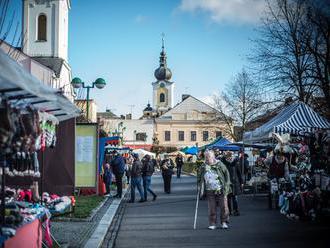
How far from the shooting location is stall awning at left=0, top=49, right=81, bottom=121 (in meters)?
6.05

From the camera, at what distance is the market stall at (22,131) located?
256 inches

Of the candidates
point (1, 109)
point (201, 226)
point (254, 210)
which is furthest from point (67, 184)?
point (1, 109)

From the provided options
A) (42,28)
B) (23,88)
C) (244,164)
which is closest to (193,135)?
(42,28)

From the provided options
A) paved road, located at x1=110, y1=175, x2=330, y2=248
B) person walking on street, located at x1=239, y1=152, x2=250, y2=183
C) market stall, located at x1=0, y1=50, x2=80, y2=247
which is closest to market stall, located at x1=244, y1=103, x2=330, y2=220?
paved road, located at x1=110, y1=175, x2=330, y2=248

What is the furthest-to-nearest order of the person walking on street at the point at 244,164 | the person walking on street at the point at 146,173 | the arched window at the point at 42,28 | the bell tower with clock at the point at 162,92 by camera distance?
the bell tower with clock at the point at 162,92 → the arched window at the point at 42,28 → the person walking on street at the point at 244,164 → the person walking on street at the point at 146,173

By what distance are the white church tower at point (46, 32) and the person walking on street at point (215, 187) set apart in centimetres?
4335

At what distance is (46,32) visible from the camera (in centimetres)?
5672

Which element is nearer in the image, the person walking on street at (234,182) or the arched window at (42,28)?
the person walking on street at (234,182)

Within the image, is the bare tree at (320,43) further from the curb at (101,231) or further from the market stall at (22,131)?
the market stall at (22,131)

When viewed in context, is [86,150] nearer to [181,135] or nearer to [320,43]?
[320,43]

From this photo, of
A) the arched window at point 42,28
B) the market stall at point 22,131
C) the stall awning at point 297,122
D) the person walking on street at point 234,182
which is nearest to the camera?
the market stall at point 22,131

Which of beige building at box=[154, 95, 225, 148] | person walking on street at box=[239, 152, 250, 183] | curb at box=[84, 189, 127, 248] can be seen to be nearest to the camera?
curb at box=[84, 189, 127, 248]

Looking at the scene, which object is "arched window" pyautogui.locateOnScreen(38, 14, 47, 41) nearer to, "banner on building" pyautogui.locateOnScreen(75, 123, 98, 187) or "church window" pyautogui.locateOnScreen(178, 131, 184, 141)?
"banner on building" pyautogui.locateOnScreen(75, 123, 98, 187)

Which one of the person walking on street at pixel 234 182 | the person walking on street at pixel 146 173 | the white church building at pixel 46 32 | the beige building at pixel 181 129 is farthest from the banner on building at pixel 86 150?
the beige building at pixel 181 129
